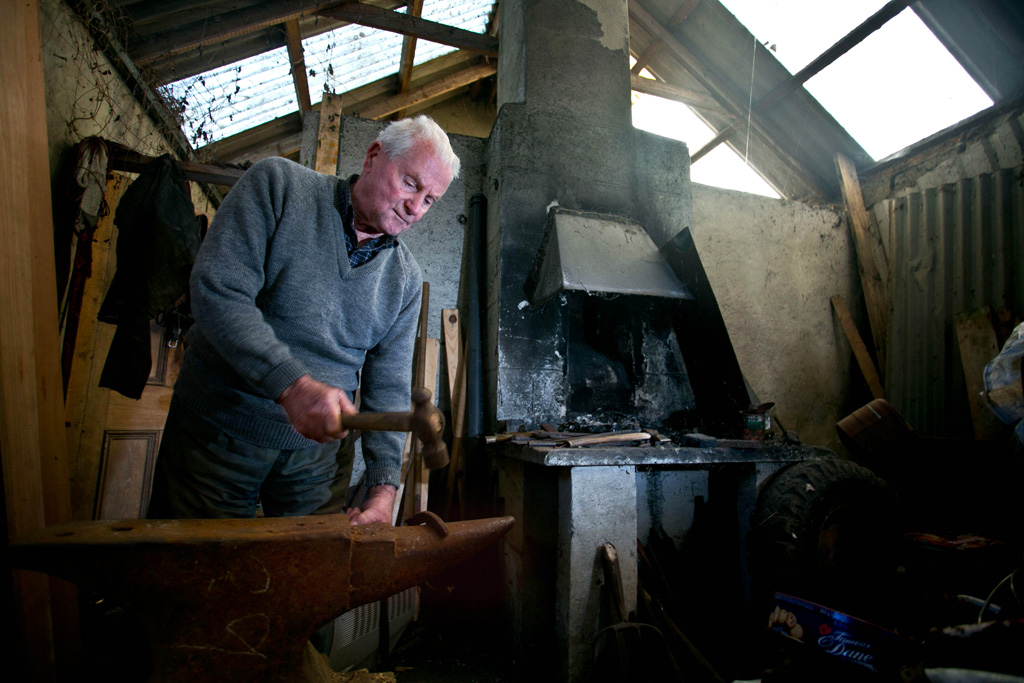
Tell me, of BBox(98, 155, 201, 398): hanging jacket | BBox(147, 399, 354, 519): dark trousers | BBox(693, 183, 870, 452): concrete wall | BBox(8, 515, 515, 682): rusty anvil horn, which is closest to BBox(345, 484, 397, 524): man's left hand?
BBox(147, 399, 354, 519): dark trousers

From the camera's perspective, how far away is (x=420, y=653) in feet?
8.42

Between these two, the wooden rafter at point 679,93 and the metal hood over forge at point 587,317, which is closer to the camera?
the metal hood over forge at point 587,317

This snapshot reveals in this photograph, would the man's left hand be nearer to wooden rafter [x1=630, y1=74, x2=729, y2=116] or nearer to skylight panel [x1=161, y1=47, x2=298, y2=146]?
skylight panel [x1=161, y1=47, x2=298, y2=146]

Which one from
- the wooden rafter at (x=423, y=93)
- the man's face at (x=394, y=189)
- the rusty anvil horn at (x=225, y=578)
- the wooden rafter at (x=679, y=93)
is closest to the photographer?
the rusty anvil horn at (x=225, y=578)

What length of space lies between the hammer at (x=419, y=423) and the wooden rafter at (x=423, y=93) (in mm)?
6497

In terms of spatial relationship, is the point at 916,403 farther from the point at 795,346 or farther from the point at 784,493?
the point at 784,493

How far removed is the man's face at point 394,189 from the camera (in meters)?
1.56

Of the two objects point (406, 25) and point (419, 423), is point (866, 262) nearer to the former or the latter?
point (406, 25)

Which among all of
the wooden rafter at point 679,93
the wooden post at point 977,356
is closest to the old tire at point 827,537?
the wooden post at point 977,356

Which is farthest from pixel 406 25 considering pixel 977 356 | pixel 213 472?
pixel 977 356

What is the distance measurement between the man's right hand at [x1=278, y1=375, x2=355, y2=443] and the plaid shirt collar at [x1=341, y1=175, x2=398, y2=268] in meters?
0.57

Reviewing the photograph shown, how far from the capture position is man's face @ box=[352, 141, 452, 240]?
5.13 feet

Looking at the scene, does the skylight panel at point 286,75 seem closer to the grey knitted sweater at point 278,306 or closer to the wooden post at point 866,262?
the grey knitted sweater at point 278,306

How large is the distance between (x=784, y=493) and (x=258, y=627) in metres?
2.18
